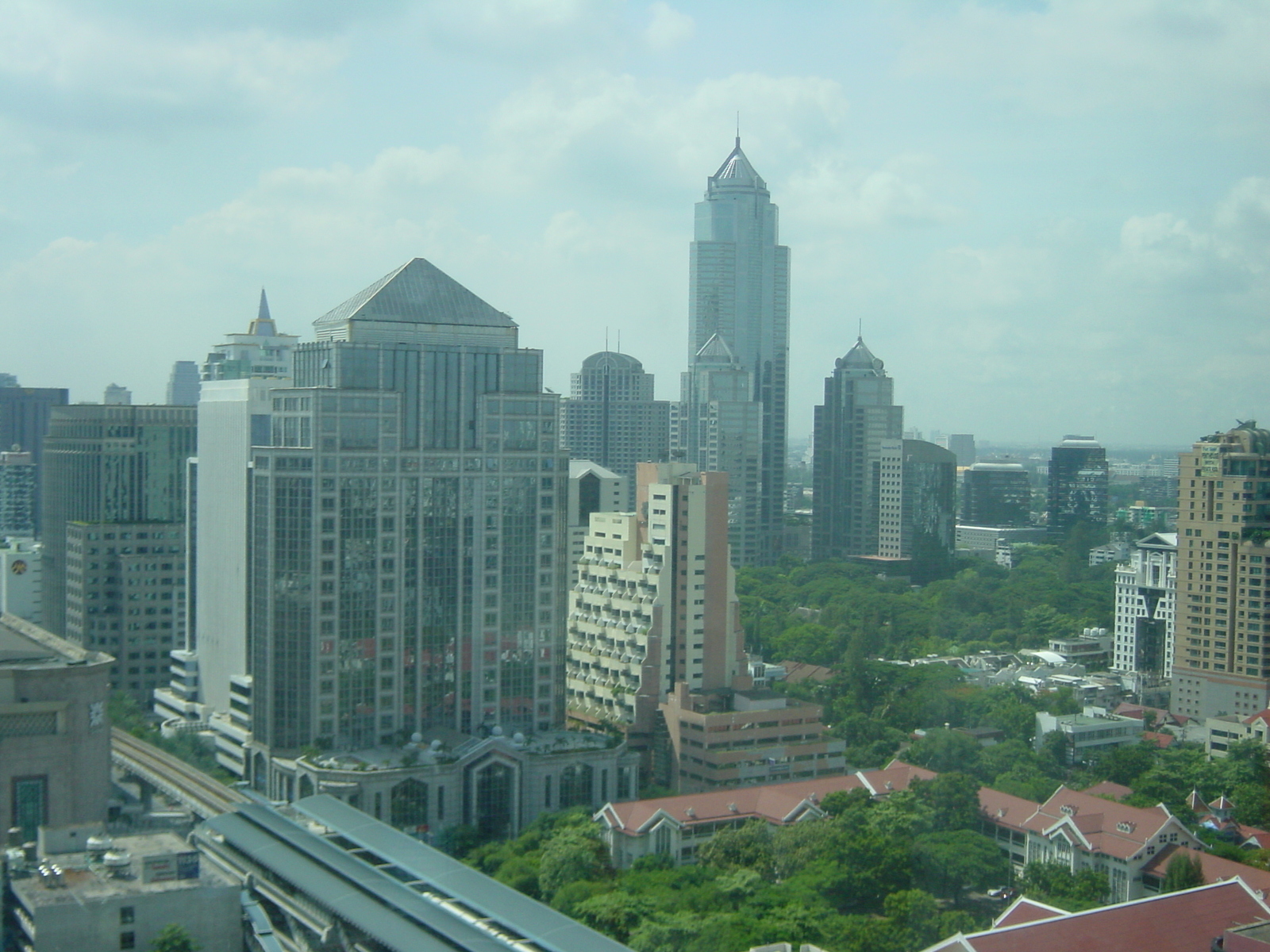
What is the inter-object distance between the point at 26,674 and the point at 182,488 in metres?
9.38

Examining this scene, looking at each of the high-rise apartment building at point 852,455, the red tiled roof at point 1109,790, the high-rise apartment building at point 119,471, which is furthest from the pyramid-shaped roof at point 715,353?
the red tiled roof at point 1109,790

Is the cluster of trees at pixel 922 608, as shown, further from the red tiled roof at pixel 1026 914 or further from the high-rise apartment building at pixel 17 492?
the high-rise apartment building at pixel 17 492

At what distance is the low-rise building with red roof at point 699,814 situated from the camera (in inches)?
426

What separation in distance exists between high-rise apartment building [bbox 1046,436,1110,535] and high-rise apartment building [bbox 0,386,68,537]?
751 inches

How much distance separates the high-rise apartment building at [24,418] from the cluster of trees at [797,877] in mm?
19006

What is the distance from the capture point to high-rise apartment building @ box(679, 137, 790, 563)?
124 feet

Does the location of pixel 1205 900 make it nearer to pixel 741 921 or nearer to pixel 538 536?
pixel 741 921

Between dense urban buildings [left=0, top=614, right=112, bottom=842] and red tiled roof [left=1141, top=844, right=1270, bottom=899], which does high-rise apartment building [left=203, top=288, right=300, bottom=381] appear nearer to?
dense urban buildings [left=0, top=614, right=112, bottom=842]

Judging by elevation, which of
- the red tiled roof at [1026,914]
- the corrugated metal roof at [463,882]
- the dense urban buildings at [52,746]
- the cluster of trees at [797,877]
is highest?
the dense urban buildings at [52,746]

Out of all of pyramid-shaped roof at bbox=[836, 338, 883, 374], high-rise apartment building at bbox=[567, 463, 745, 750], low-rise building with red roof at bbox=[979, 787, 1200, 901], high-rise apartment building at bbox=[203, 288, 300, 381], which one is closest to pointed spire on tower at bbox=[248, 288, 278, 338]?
high-rise apartment building at bbox=[203, 288, 300, 381]

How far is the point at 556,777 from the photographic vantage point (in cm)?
1209

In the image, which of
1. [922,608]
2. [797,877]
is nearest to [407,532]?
[797,877]

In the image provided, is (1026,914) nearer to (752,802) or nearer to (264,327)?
(752,802)

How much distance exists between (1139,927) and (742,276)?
3377 centimetres
